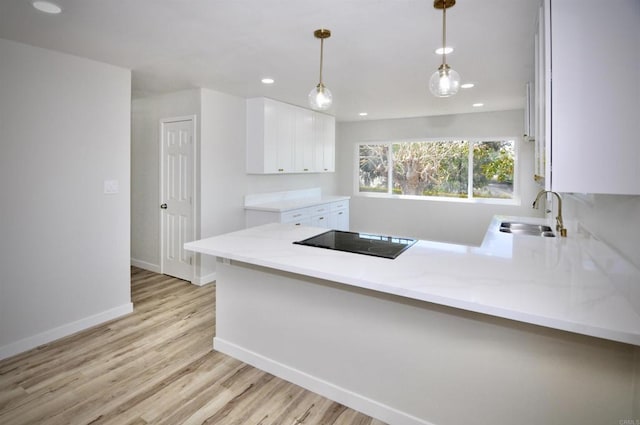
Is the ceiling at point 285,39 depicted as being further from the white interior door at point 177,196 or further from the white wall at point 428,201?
the white wall at point 428,201

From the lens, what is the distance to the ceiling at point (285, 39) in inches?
79.6

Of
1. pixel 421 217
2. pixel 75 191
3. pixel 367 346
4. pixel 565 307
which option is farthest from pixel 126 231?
pixel 421 217

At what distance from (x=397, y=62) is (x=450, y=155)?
3448mm

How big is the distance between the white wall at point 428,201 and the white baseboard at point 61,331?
4.56m

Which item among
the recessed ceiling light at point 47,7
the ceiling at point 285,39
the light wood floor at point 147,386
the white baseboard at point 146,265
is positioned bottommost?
the light wood floor at point 147,386

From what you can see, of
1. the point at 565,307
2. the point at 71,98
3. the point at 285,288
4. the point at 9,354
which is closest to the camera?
the point at 565,307

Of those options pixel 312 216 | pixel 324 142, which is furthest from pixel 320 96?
pixel 324 142

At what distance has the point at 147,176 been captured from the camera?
455cm

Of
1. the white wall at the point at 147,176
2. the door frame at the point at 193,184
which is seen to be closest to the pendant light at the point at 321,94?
the door frame at the point at 193,184

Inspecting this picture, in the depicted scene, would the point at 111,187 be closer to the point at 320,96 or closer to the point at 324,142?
the point at 320,96

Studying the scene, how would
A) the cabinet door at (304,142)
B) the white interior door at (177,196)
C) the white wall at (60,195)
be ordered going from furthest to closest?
the cabinet door at (304,142), the white interior door at (177,196), the white wall at (60,195)

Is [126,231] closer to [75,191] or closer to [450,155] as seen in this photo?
[75,191]

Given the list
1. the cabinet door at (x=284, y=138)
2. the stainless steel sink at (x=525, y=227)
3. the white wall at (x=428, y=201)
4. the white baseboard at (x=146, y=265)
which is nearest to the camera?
the stainless steel sink at (x=525, y=227)

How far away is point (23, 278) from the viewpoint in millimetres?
2645
